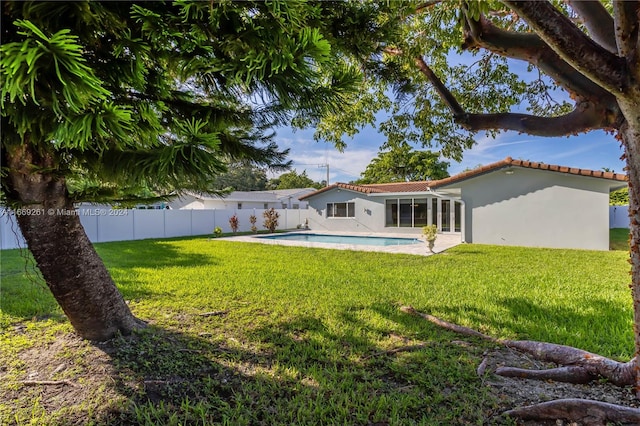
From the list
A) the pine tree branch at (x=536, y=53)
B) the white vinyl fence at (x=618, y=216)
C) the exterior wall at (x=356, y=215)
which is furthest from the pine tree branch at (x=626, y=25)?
the white vinyl fence at (x=618, y=216)

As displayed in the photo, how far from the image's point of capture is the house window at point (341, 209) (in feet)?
88.6

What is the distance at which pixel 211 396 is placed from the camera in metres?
3.31

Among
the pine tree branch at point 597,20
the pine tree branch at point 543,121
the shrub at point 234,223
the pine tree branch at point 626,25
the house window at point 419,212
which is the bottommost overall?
the shrub at point 234,223

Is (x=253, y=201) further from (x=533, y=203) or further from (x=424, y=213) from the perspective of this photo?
(x=533, y=203)

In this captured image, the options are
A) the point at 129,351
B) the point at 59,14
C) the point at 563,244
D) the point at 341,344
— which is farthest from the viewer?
the point at 563,244

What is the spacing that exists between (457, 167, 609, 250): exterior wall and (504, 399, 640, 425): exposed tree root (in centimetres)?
1526

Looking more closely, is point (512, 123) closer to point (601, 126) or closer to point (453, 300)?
point (601, 126)

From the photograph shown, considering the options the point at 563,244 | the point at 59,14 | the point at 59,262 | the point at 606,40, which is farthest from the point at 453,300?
the point at 563,244

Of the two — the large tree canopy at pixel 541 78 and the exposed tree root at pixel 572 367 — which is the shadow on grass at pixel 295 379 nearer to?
the exposed tree root at pixel 572 367

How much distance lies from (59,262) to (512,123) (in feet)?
16.4

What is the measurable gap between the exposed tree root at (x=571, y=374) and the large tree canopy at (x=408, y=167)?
3292 centimetres

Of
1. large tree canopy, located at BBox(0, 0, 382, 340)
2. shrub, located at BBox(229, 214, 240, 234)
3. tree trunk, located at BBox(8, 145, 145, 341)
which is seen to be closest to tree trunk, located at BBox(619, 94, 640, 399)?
large tree canopy, located at BBox(0, 0, 382, 340)

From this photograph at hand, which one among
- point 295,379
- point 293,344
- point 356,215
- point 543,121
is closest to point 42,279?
point 293,344

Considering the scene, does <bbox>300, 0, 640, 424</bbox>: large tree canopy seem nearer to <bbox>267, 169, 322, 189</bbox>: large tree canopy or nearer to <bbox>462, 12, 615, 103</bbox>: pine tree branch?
<bbox>462, 12, 615, 103</bbox>: pine tree branch
